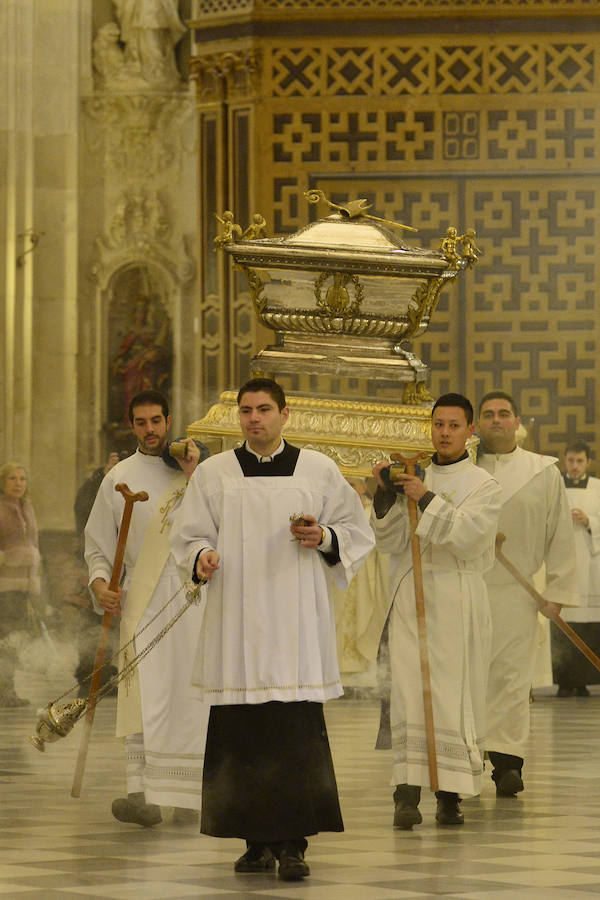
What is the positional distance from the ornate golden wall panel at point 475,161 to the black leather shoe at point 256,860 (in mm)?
6973

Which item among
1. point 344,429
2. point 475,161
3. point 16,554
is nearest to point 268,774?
point 344,429

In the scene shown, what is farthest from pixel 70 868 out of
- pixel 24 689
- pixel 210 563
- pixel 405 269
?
pixel 24 689

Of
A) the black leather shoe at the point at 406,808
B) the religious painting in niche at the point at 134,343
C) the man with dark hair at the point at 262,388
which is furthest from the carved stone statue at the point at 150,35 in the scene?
the man with dark hair at the point at 262,388

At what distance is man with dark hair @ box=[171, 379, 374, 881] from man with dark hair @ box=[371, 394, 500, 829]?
29.4 inches

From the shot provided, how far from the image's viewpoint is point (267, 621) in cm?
507

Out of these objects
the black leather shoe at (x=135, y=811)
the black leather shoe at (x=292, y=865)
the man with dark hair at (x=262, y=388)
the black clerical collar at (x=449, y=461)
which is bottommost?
the black leather shoe at (x=135, y=811)

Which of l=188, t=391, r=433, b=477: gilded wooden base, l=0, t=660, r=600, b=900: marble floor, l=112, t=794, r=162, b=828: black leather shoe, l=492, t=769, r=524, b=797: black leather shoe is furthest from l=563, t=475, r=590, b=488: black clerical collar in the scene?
l=112, t=794, r=162, b=828: black leather shoe

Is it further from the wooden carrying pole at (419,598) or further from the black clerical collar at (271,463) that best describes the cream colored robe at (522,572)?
the black clerical collar at (271,463)

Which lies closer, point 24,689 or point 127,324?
point 24,689

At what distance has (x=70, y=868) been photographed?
15.9 feet

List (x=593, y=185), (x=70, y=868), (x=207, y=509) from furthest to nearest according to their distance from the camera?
(x=593, y=185) < (x=207, y=509) < (x=70, y=868)

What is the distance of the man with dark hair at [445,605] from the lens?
5.85 m

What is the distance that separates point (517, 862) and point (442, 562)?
135 cm

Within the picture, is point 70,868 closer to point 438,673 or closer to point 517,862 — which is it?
point 517,862
